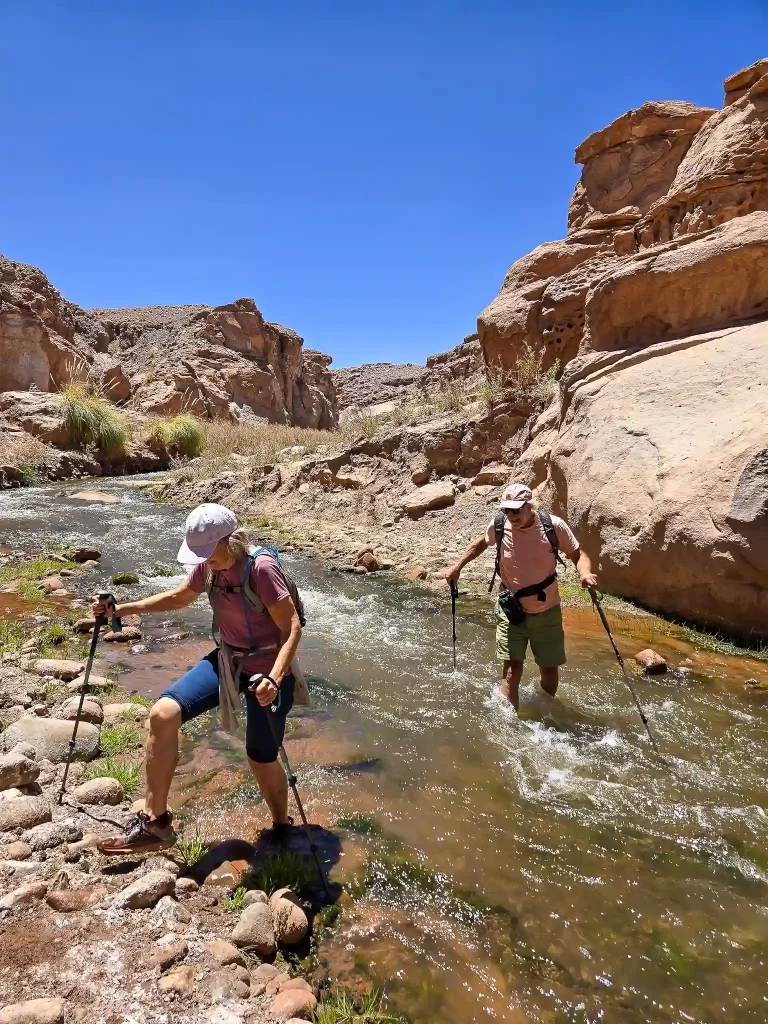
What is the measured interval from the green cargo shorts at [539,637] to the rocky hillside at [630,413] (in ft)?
7.54

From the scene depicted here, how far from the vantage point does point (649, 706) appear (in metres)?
4.84

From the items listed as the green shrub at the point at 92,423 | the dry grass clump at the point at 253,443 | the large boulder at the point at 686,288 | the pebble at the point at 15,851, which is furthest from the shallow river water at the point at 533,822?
the green shrub at the point at 92,423

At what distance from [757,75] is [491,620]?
9.88 meters

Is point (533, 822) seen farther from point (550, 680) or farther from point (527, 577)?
point (527, 577)

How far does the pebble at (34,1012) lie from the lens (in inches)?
73.3

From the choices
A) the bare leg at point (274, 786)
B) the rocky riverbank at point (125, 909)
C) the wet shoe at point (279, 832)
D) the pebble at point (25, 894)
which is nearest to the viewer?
the rocky riverbank at point (125, 909)

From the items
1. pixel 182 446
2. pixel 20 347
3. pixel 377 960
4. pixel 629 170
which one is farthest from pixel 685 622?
pixel 20 347

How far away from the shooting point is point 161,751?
297cm

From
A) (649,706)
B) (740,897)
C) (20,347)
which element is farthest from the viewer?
(20,347)

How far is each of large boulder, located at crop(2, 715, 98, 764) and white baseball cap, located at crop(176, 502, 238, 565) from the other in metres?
1.79

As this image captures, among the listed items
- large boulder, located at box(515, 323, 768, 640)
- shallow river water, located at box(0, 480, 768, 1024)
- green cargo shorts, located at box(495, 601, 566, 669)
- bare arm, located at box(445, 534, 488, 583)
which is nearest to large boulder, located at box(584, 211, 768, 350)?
large boulder, located at box(515, 323, 768, 640)

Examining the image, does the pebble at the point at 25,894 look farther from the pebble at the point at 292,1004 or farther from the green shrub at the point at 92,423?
the green shrub at the point at 92,423

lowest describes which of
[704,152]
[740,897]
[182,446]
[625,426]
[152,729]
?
[740,897]

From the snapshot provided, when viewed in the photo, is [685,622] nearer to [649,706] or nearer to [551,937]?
[649,706]
